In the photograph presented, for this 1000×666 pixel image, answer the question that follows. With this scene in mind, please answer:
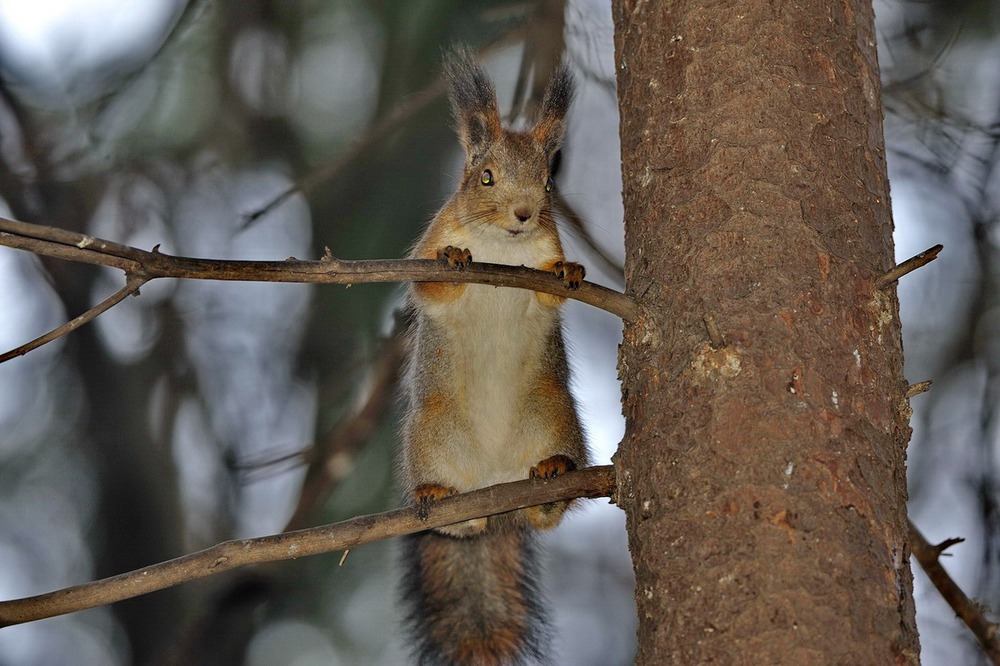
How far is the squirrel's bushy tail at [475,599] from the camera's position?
10.7ft

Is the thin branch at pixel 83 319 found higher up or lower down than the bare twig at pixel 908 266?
higher up

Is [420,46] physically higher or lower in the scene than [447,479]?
higher

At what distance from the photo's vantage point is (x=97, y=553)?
4.88m

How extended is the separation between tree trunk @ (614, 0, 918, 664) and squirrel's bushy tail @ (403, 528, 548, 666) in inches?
53.0

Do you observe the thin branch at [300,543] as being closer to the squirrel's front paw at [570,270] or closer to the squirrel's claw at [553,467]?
the squirrel's front paw at [570,270]

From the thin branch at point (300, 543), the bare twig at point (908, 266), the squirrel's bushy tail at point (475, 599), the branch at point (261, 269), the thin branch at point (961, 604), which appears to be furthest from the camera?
the squirrel's bushy tail at point (475, 599)

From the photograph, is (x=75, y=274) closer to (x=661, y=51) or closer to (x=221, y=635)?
(x=221, y=635)

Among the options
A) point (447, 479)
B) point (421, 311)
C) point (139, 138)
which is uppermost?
point (139, 138)

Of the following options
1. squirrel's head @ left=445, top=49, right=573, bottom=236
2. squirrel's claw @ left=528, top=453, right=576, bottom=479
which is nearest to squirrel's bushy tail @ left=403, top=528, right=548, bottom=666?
squirrel's claw @ left=528, top=453, right=576, bottom=479

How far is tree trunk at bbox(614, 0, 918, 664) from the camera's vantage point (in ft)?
5.79

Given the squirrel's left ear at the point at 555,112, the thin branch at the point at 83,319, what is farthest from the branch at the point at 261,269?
the squirrel's left ear at the point at 555,112

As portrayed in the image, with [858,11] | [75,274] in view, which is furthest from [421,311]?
[75,274]

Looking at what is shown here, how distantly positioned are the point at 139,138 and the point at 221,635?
2.34 m

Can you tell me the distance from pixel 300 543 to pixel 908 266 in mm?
1286
